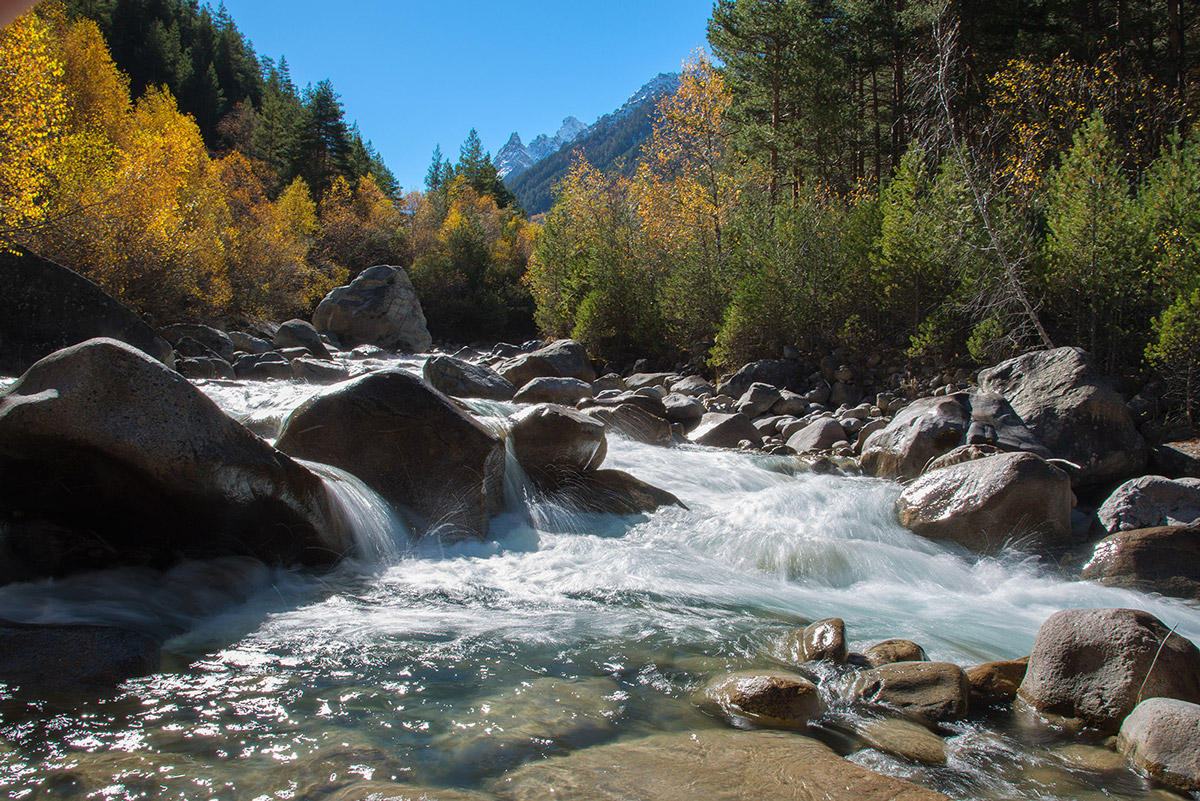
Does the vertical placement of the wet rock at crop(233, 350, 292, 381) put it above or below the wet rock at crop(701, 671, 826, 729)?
above

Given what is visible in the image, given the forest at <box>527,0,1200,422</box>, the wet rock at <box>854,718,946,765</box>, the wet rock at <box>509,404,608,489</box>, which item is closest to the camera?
the wet rock at <box>854,718,946,765</box>

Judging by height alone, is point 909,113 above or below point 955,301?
above

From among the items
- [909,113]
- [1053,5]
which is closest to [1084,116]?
[909,113]

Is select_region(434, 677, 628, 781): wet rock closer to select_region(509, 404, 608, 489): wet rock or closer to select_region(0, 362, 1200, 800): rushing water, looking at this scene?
select_region(0, 362, 1200, 800): rushing water

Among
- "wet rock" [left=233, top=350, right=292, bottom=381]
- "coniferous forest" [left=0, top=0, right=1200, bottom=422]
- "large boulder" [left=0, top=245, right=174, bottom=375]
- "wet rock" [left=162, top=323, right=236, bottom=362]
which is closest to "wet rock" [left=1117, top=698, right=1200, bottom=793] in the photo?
"coniferous forest" [left=0, top=0, right=1200, bottom=422]

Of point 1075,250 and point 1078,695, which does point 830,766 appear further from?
point 1075,250

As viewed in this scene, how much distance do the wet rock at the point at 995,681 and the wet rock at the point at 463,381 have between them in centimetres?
1001

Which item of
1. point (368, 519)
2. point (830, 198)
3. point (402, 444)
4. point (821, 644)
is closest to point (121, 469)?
point (368, 519)

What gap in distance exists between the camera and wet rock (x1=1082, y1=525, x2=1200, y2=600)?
21.4ft

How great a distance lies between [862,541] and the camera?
25.2 feet

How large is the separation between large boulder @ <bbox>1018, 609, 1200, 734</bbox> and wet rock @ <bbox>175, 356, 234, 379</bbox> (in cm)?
1582

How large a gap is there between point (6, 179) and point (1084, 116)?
21.9 metres

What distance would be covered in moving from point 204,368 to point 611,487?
11564mm

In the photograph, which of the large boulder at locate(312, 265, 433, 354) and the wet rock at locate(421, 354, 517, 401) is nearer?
the wet rock at locate(421, 354, 517, 401)
